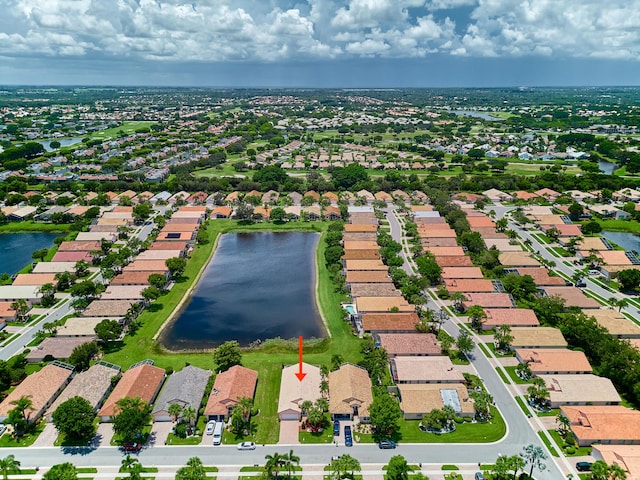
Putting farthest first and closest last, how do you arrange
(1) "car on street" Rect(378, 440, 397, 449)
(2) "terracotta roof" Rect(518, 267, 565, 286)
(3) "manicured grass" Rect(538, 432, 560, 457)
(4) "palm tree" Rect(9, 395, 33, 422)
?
1. (2) "terracotta roof" Rect(518, 267, 565, 286)
2. (4) "palm tree" Rect(9, 395, 33, 422)
3. (1) "car on street" Rect(378, 440, 397, 449)
4. (3) "manicured grass" Rect(538, 432, 560, 457)

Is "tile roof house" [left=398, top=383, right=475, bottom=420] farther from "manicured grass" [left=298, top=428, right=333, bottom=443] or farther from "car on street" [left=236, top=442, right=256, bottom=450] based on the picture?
"car on street" [left=236, top=442, right=256, bottom=450]

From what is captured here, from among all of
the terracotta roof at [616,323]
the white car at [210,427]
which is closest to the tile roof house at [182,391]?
the white car at [210,427]

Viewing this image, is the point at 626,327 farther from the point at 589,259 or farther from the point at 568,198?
the point at 568,198

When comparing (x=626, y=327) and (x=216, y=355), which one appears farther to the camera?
(x=626, y=327)

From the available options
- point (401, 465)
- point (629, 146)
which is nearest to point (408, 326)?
point (401, 465)

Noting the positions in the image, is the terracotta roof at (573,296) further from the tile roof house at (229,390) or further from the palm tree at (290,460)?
the palm tree at (290,460)

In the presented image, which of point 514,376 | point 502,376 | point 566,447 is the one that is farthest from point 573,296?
point 566,447

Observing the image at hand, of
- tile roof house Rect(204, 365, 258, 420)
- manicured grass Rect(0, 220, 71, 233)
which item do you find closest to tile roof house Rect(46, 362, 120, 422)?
tile roof house Rect(204, 365, 258, 420)
